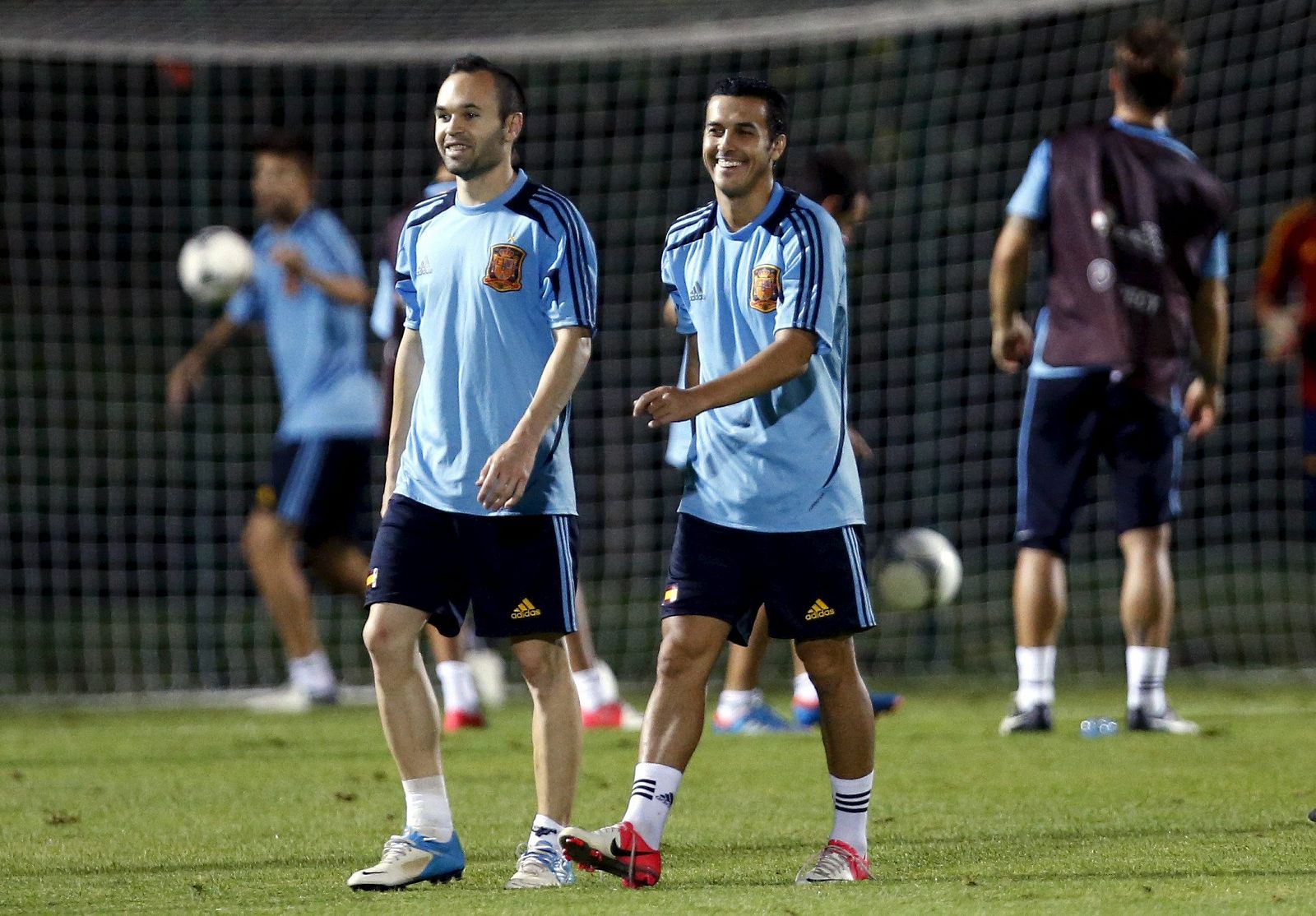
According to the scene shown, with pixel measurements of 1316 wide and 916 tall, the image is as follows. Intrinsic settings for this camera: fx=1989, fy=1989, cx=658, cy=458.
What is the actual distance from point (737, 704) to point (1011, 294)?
1.80 meters

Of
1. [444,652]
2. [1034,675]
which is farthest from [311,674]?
[1034,675]

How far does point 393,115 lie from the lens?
1531cm

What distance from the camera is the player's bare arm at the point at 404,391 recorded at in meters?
4.55

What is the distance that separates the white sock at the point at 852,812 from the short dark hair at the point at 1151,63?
142 inches

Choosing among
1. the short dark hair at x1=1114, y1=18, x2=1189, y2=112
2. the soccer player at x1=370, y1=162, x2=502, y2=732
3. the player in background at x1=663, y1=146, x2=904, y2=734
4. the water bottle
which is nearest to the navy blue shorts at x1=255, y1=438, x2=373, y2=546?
the soccer player at x1=370, y1=162, x2=502, y2=732

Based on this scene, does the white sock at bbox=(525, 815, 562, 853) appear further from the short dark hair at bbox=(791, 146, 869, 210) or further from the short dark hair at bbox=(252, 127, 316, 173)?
the short dark hair at bbox=(252, 127, 316, 173)

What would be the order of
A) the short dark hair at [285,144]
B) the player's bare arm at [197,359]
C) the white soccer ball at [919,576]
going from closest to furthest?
the white soccer ball at [919,576], the short dark hair at [285,144], the player's bare arm at [197,359]

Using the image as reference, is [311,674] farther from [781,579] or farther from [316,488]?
[781,579]

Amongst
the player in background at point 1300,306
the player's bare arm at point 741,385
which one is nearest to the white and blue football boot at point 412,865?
the player's bare arm at point 741,385

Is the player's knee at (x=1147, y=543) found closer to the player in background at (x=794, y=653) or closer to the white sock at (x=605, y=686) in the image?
the player in background at (x=794, y=653)

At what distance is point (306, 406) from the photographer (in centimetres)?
912

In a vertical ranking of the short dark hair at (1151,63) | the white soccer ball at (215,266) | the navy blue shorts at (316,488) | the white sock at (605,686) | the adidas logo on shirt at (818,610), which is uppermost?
the short dark hair at (1151,63)

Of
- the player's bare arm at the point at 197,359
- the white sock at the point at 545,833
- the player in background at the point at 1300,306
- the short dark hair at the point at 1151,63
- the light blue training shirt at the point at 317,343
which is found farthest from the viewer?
the player in background at the point at 1300,306

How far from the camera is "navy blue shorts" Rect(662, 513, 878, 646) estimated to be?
4.29m
